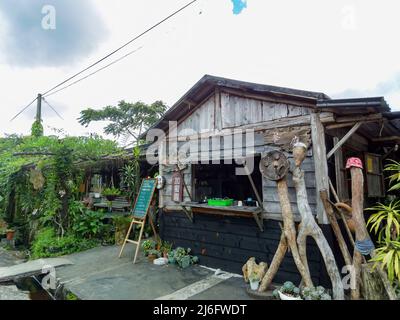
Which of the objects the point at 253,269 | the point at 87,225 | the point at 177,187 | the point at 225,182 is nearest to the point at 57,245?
the point at 87,225

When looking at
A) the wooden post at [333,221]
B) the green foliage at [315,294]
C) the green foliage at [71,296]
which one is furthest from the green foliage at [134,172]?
the green foliage at [315,294]

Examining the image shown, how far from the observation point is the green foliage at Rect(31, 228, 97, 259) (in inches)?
277

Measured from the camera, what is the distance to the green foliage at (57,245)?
277 inches

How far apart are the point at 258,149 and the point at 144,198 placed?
3.42m

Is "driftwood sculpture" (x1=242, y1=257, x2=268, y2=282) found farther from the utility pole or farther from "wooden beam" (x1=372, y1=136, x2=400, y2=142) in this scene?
the utility pole

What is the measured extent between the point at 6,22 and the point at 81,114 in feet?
43.6

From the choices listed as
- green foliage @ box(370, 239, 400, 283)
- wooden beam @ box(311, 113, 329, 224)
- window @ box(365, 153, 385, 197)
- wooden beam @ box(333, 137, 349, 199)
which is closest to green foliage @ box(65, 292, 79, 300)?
wooden beam @ box(311, 113, 329, 224)

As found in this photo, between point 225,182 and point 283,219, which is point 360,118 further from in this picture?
point 225,182

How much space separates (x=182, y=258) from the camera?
18.8 feet

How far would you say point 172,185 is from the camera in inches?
253

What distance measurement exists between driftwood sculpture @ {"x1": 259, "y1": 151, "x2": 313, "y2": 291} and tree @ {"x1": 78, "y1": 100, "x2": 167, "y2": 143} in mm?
16140
